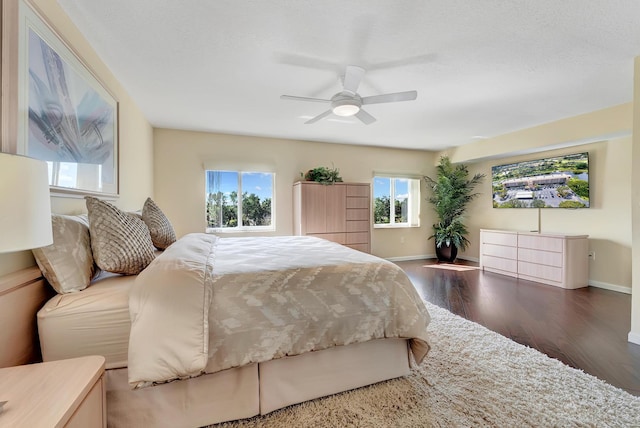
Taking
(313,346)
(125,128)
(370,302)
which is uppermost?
(125,128)

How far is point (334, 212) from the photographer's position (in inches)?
187

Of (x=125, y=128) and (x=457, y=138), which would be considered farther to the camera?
(x=457, y=138)

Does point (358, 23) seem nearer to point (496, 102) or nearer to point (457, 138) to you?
point (496, 102)

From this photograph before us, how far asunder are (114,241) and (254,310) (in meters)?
0.88

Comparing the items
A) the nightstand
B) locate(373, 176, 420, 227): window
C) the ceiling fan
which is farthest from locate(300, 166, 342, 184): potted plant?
the nightstand

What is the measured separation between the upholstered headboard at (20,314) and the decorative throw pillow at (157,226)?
950 mm

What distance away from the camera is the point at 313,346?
148 cm

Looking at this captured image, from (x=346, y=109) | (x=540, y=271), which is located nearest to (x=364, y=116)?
(x=346, y=109)

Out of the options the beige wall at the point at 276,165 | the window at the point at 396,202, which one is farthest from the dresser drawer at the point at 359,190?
the window at the point at 396,202

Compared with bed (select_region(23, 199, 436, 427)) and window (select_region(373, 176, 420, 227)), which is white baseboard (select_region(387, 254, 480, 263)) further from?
bed (select_region(23, 199, 436, 427))

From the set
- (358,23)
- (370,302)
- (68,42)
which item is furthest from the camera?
(358,23)

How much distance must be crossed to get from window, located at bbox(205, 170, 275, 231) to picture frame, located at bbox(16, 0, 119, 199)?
224 cm

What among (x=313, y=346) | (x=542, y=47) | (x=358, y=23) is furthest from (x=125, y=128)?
(x=542, y=47)

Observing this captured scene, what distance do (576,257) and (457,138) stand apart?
257 cm
